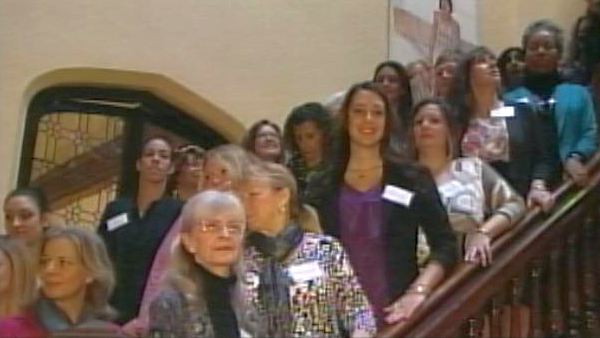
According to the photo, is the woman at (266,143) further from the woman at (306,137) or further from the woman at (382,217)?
the woman at (382,217)

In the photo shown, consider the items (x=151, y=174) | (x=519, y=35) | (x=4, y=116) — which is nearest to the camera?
(x=151, y=174)

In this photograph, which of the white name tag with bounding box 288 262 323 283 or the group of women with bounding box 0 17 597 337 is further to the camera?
the white name tag with bounding box 288 262 323 283

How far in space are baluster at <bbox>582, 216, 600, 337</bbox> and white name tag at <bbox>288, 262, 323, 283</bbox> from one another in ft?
3.33

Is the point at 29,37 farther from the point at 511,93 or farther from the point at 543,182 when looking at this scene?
the point at 543,182

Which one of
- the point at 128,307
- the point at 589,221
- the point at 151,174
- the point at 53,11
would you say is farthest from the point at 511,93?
the point at 53,11

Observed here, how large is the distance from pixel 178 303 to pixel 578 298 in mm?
1463

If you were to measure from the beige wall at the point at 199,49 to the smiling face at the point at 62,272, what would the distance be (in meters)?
2.65

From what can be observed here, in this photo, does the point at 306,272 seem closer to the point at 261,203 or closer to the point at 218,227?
the point at 261,203

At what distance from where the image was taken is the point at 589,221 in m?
3.92

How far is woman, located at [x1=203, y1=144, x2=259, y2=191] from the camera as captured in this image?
12.1 ft

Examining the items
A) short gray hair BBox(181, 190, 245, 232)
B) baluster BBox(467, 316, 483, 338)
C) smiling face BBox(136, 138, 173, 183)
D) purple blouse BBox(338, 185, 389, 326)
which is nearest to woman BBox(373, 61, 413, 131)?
smiling face BBox(136, 138, 173, 183)

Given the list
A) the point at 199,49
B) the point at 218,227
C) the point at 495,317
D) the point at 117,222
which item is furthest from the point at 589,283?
the point at 199,49

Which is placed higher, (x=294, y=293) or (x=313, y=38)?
(x=313, y=38)

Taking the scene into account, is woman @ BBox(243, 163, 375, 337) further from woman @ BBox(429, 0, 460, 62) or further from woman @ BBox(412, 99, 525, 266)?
woman @ BBox(429, 0, 460, 62)
